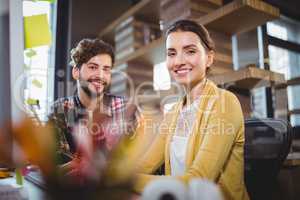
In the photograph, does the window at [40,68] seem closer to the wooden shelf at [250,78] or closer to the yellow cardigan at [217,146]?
the yellow cardigan at [217,146]

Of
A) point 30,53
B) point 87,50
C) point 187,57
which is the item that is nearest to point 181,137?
point 187,57

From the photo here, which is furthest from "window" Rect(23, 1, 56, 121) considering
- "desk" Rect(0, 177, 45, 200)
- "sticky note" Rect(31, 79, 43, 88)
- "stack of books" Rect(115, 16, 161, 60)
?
"stack of books" Rect(115, 16, 161, 60)

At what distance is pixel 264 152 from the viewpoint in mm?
740

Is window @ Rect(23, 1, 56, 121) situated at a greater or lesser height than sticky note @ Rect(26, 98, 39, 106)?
greater

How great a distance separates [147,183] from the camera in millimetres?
560

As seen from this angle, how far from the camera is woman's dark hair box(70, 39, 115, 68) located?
74 centimetres

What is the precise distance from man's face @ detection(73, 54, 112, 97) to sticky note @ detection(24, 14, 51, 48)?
0.41 feet

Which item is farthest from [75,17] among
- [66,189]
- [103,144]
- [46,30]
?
[66,189]

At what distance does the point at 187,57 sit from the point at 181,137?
177 mm

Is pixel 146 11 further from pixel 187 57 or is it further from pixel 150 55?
pixel 187 57

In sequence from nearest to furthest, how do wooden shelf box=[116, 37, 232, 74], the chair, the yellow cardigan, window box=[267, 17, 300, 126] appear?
the yellow cardigan, the chair, window box=[267, 17, 300, 126], wooden shelf box=[116, 37, 232, 74]

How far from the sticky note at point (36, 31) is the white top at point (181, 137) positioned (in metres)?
0.40

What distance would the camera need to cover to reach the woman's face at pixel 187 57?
2.14 feet

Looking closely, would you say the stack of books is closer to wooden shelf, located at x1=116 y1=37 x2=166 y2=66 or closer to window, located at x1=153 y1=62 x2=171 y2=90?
wooden shelf, located at x1=116 y1=37 x2=166 y2=66
